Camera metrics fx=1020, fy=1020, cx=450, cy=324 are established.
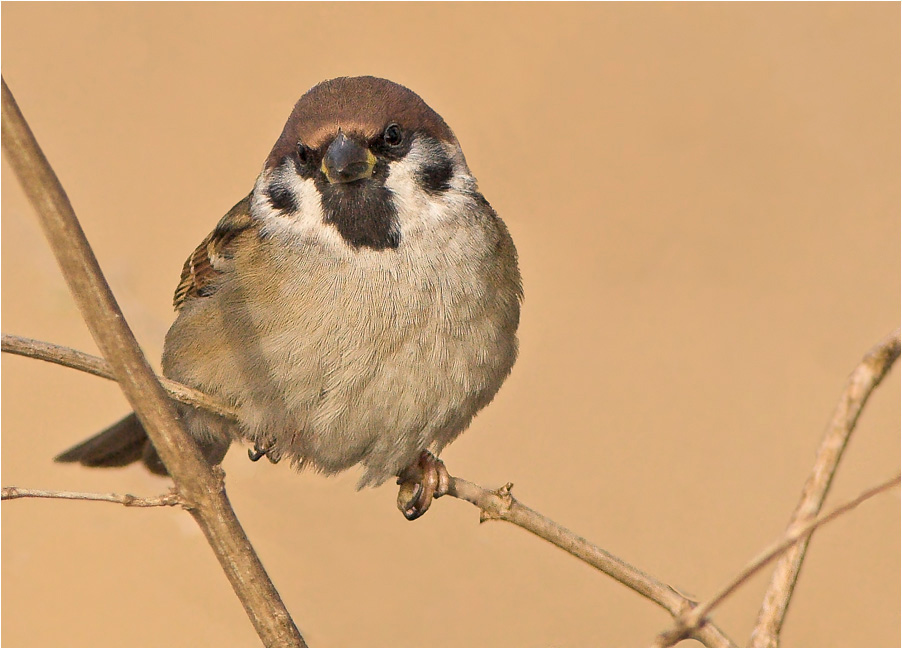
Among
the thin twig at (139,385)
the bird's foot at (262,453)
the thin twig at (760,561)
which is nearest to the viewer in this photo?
the thin twig at (760,561)

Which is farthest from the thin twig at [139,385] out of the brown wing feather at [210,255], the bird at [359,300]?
the brown wing feather at [210,255]

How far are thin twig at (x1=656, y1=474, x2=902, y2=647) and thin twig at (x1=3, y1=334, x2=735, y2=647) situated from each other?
0.45 ft

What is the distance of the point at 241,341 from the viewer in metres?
2.52

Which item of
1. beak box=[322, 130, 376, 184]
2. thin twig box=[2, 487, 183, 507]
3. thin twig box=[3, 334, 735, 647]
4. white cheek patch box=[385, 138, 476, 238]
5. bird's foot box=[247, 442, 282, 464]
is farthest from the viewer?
bird's foot box=[247, 442, 282, 464]

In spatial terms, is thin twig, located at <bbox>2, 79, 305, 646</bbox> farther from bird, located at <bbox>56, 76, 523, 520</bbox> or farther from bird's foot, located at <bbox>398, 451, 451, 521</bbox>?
bird's foot, located at <bbox>398, 451, 451, 521</bbox>

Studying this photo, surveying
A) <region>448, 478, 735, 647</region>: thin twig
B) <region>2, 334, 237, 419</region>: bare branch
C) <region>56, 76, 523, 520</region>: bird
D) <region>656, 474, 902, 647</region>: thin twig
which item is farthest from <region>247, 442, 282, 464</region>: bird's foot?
<region>656, 474, 902, 647</region>: thin twig

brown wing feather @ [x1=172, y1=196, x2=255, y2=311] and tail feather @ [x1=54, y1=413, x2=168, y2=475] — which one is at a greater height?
brown wing feather @ [x1=172, y1=196, x2=255, y2=311]

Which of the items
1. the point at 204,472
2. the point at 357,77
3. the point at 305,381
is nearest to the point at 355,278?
the point at 305,381

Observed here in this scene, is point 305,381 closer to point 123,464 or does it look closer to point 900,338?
point 123,464

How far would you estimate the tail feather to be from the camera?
10.5 feet

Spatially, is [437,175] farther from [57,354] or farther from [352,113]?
[57,354]

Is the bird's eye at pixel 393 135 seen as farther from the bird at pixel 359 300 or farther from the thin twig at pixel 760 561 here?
the thin twig at pixel 760 561

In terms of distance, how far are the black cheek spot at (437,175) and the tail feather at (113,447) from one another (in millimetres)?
1325

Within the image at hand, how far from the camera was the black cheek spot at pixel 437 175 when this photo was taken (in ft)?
8.13
